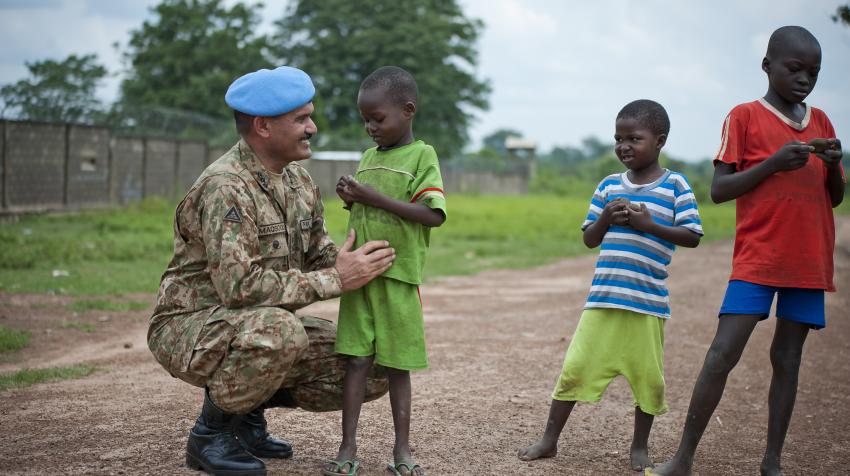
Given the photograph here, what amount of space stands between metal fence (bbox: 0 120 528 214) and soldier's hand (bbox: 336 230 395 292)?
49.4 feet

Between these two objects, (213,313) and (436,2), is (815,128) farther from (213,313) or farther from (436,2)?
(436,2)

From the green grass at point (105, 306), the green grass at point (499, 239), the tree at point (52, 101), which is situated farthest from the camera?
the tree at point (52, 101)

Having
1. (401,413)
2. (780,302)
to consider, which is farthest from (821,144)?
(401,413)

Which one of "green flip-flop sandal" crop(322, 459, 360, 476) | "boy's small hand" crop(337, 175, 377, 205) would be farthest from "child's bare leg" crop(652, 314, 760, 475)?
"boy's small hand" crop(337, 175, 377, 205)

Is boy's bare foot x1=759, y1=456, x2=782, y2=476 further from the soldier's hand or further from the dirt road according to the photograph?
the soldier's hand

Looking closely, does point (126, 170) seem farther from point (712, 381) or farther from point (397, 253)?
point (712, 381)

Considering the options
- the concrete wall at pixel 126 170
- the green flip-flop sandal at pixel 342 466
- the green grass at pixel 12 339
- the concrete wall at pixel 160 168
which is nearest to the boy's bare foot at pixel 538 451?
the green flip-flop sandal at pixel 342 466

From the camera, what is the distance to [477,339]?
757 cm

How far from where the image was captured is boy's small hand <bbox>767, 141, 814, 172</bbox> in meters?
3.75

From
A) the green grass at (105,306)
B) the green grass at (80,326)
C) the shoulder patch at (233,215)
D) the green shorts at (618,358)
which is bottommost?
the green grass at (80,326)

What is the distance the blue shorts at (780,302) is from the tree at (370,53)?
132 feet

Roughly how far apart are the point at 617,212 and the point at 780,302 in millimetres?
829

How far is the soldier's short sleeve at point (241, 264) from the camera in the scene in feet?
12.1

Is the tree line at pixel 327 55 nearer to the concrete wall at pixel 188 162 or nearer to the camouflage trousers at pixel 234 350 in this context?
the concrete wall at pixel 188 162
